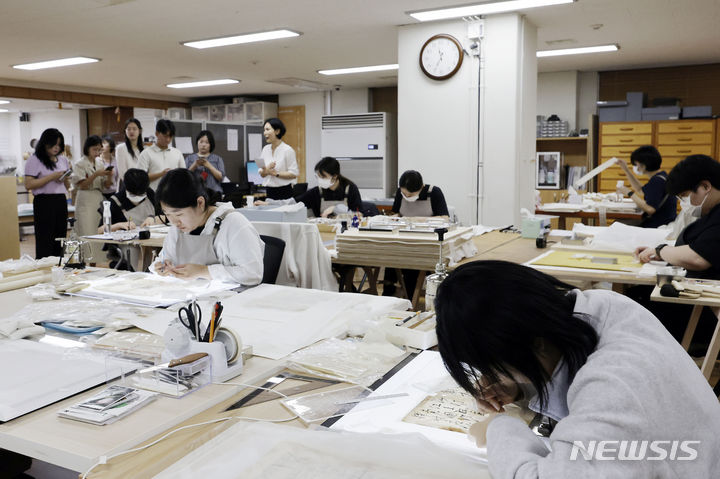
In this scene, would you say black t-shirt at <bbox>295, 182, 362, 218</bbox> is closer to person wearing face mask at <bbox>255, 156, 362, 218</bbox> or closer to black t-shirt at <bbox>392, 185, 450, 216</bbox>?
person wearing face mask at <bbox>255, 156, 362, 218</bbox>

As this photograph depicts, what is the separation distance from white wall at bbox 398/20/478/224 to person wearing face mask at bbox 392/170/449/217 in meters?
0.81

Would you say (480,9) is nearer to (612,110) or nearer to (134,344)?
(612,110)

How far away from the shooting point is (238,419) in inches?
47.3

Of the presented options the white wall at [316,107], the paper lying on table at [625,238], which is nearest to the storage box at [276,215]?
the paper lying on table at [625,238]

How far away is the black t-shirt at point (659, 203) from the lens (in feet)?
17.3

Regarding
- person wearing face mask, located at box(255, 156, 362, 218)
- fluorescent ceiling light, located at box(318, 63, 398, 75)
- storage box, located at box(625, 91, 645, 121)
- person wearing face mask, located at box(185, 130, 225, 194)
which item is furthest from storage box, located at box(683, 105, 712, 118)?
person wearing face mask, located at box(185, 130, 225, 194)

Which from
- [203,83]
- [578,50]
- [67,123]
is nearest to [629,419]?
[578,50]

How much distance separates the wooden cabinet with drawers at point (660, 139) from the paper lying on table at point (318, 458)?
8.13 metres

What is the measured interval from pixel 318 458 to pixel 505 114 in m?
4.96

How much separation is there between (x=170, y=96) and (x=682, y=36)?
894 centimetres

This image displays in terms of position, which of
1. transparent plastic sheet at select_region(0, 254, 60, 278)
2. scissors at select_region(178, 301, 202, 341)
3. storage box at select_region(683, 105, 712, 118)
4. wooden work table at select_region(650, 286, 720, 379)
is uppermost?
storage box at select_region(683, 105, 712, 118)

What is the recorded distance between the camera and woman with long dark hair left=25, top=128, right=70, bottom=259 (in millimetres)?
5910

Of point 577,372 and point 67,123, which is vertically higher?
point 67,123

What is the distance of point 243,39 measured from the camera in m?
6.32
